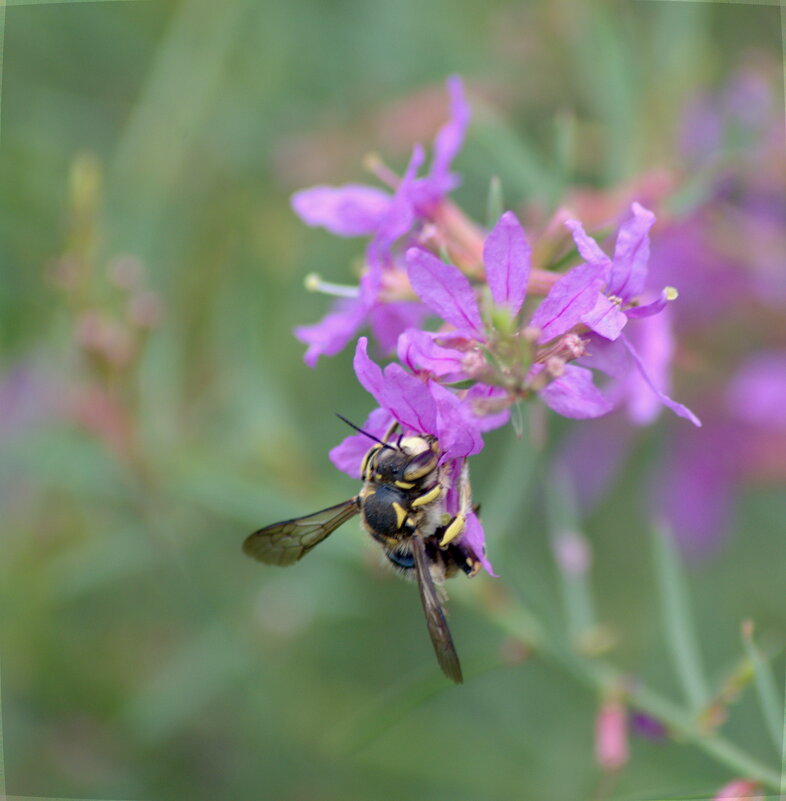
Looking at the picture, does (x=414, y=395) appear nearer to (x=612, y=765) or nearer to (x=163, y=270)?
(x=612, y=765)

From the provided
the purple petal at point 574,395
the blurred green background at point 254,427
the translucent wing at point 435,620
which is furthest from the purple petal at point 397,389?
the blurred green background at point 254,427

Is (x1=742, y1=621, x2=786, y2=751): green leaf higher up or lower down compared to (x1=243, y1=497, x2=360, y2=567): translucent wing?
lower down

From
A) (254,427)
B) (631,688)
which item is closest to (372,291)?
(631,688)

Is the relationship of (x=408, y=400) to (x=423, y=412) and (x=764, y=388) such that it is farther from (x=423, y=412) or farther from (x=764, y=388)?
(x=764, y=388)

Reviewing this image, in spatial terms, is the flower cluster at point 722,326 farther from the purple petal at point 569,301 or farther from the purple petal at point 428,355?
the purple petal at point 428,355

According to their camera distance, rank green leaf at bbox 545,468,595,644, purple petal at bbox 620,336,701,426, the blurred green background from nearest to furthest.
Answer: purple petal at bbox 620,336,701,426 → green leaf at bbox 545,468,595,644 → the blurred green background

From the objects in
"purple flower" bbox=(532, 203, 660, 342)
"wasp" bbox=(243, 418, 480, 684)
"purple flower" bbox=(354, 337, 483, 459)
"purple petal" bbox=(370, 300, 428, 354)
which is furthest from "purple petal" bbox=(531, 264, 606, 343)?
"purple petal" bbox=(370, 300, 428, 354)

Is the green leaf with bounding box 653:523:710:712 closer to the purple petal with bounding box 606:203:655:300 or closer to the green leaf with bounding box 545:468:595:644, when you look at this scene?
the green leaf with bounding box 545:468:595:644
